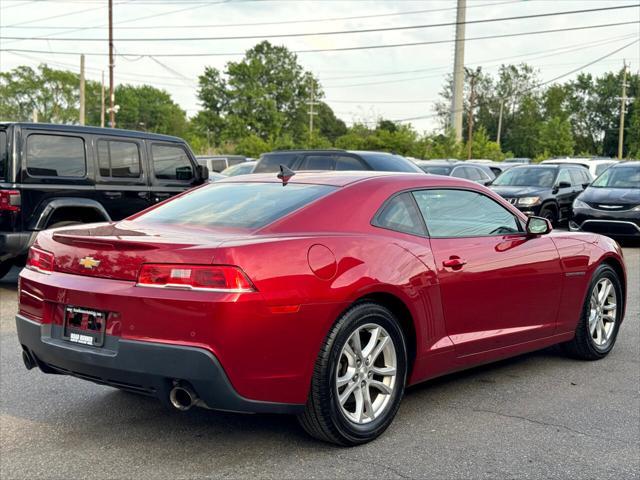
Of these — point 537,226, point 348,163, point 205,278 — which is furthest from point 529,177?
point 205,278

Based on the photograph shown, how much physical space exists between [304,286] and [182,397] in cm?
79

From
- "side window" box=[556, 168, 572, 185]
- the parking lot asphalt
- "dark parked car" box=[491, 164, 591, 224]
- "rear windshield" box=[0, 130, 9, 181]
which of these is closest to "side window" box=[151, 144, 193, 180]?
"rear windshield" box=[0, 130, 9, 181]

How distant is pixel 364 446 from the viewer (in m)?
4.09

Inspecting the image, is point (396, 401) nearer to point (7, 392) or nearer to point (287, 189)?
point (287, 189)

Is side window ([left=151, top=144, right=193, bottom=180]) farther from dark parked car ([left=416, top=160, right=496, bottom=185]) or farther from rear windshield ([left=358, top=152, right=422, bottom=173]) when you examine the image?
dark parked car ([left=416, top=160, right=496, bottom=185])

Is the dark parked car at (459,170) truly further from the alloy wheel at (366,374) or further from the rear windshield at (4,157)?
the alloy wheel at (366,374)

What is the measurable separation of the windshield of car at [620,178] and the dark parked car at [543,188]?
1.47 m

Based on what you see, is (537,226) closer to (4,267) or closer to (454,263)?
(454,263)

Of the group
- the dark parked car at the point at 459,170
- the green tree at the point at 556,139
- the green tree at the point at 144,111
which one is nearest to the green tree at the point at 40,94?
the green tree at the point at 144,111

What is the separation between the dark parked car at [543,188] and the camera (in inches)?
685

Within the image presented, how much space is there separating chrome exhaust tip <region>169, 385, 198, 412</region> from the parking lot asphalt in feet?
1.06

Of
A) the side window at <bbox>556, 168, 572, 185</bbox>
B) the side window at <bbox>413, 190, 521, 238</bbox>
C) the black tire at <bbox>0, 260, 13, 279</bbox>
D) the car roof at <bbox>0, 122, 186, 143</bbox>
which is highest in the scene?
the car roof at <bbox>0, 122, 186, 143</bbox>

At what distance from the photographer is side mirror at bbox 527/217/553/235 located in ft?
17.5

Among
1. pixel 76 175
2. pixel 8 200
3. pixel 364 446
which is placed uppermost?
pixel 76 175
